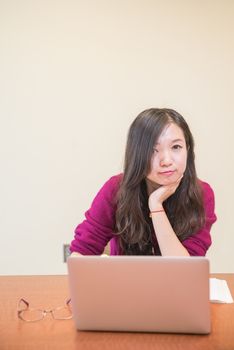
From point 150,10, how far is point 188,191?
4.98 feet

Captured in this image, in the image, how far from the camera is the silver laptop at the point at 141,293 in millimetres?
885

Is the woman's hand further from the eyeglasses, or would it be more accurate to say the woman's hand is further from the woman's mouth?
the eyeglasses

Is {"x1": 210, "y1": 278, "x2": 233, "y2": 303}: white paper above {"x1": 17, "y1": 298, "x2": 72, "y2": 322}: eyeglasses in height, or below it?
below

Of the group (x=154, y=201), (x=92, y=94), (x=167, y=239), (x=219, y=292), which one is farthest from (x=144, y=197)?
(x=92, y=94)

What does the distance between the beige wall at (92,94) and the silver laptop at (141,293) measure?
5.73 ft

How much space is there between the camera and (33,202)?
2.69 meters

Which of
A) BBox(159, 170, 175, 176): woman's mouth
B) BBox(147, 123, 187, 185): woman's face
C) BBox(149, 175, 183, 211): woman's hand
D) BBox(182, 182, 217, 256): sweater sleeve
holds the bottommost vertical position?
BBox(182, 182, 217, 256): sweater sleeve

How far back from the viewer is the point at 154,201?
1.40m

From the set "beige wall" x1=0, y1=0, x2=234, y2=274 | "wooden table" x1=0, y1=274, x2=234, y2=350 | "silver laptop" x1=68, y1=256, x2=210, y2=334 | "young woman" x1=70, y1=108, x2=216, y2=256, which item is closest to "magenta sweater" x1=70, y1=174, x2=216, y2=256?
"young woman" x1=70, y1=108, x2=216, y2=256

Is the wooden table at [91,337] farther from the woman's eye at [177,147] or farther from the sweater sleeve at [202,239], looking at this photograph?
the woman's eye at [177,147]

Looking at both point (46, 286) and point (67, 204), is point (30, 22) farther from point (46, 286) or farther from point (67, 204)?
point (46, 286)

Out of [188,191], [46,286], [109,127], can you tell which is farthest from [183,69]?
[46,286]

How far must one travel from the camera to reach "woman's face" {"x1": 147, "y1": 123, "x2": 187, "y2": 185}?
4.33ft

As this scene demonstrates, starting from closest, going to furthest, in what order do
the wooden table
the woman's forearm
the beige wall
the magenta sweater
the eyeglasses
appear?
the wooden table
the eyeglasses
the woman's forearm
the magenta sweater
the beige wall
